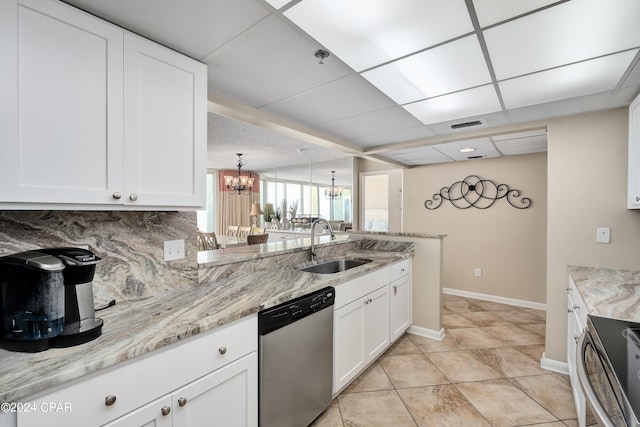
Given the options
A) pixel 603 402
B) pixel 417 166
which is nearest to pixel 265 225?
pixel 417 166

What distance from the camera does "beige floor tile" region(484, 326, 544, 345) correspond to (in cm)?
298

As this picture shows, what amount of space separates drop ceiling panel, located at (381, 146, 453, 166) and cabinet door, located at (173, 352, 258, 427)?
10.3 feet

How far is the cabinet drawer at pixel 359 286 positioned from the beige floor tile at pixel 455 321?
146 centimetres

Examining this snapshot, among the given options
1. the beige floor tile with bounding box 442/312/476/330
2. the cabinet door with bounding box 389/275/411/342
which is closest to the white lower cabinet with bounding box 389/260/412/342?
the cabinet door with bounding box 389/275/411/342

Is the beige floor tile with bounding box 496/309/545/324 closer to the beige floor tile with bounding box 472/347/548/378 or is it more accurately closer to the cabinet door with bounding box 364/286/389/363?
the beige floor tile with bounding box 472/347/548/378

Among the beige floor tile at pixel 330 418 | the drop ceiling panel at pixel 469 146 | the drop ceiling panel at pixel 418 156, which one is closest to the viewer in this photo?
the beige floor tile at pixel 330 418

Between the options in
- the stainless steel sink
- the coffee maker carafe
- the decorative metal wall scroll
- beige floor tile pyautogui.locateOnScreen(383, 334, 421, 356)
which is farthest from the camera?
the decorative metal wall scroll

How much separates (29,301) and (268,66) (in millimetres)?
1521

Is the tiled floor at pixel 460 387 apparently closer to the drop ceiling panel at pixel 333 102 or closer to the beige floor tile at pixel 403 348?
the beige floor tile at pixel 403 348

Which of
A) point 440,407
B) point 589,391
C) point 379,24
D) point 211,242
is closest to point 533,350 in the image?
point 440,407

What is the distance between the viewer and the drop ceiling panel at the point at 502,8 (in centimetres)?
116

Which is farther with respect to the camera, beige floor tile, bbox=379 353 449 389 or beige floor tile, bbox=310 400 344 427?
beige floor tile, bbox=379 353 449 389

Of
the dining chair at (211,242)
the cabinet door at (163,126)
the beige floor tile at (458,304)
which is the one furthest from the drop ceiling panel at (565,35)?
the dining chair at (211,242)

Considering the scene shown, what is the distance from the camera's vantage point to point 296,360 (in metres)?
1.59
